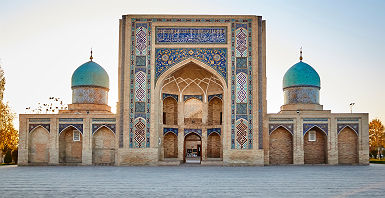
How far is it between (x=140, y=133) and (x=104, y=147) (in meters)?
1.80

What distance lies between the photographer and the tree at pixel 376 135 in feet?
84.7

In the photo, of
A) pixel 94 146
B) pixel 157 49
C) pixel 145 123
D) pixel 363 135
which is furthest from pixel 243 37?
pixel 94 146

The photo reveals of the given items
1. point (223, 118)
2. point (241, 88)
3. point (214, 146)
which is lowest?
point (214, 146)

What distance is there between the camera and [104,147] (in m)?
15.3

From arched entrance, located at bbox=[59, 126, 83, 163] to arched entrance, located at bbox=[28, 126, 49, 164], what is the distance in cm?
66

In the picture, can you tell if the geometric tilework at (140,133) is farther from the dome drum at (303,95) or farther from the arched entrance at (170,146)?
the dome drum at (303,95)

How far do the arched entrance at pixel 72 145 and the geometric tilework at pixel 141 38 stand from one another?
4036 mm

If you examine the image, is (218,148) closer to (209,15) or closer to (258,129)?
(258,129)

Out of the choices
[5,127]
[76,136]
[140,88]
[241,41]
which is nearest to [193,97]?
[140,88]

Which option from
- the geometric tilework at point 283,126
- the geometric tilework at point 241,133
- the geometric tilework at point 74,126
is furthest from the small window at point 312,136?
the geometric tilework at point 74,126

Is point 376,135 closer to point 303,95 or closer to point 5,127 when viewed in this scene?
point 303,95

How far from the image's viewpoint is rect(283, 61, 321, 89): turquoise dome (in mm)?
17172

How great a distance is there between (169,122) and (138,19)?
488 cm

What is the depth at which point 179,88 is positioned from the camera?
57.6 feet
